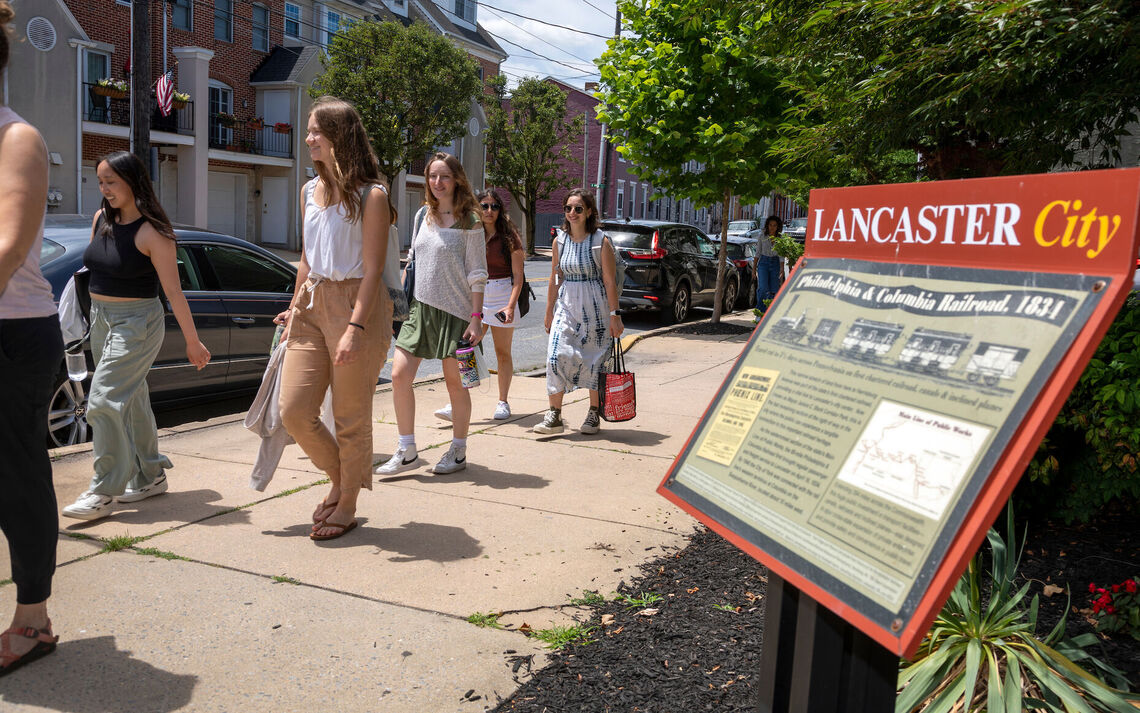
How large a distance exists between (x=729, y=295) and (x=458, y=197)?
1299cm

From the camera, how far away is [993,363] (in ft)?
5.01

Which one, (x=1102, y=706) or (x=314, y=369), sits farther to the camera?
(x=314, y=369)

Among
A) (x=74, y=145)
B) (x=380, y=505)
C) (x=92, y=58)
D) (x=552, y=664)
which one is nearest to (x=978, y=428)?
(x=552, y=664)

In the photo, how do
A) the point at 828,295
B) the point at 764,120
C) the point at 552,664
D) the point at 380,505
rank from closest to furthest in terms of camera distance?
1. the point at 828,295
2. the point at 552,664
3. the point at 380,505
4. the point at 764,120

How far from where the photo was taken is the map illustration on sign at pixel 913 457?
1.46 metres

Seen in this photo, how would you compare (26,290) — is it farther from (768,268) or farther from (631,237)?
(768,268)

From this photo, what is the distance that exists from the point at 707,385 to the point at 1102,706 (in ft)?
22.4

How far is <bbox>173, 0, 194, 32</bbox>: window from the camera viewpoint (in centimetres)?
2956

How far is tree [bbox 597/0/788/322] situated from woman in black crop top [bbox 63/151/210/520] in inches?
373

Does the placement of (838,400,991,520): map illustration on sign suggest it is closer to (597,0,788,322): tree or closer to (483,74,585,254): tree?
(597,0,788,322): tree

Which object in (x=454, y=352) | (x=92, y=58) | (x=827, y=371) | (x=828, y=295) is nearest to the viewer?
(x=827, y=371)

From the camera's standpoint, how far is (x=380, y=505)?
494 cm

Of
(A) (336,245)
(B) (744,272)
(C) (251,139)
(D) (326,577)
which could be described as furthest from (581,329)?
(C) (251,139)

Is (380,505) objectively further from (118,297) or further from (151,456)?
(118,297)
